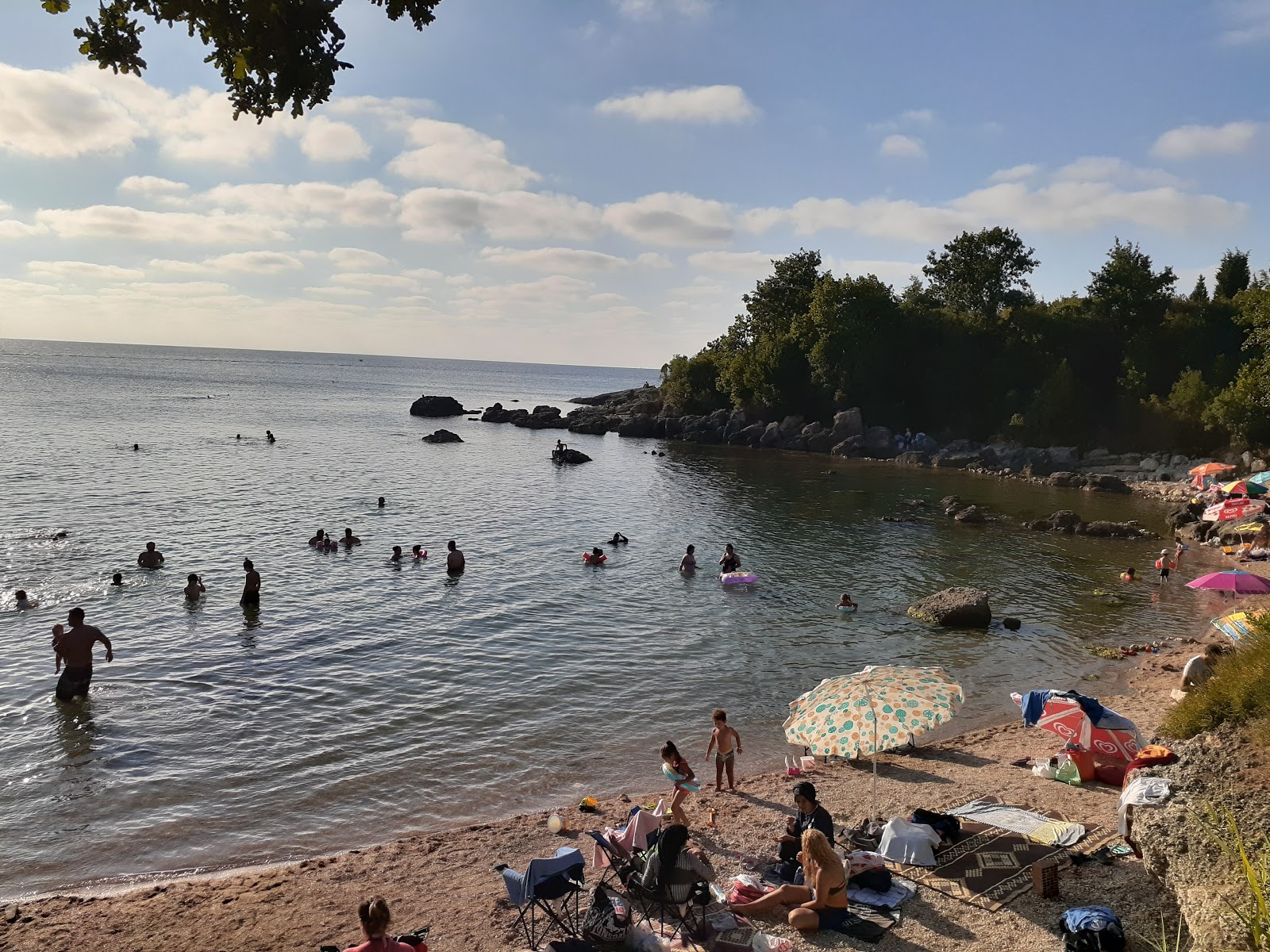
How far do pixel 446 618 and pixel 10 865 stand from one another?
13.2 meters

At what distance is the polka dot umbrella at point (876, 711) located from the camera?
456 inches

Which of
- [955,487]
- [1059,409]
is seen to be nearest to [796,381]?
[1059,409]

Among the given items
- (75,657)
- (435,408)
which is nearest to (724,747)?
(75,657)

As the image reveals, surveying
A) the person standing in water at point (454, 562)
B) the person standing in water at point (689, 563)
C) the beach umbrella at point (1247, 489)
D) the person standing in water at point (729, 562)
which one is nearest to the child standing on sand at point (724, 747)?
the person standing in water at point (729, 562)

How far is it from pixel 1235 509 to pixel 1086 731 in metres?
29.2

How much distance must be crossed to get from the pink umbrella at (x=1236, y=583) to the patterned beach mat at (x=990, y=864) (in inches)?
608

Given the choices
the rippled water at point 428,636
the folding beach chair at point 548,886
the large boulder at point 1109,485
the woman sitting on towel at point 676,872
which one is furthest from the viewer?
the large boulder at point 1109,485

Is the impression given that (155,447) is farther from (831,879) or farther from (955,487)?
(831,879)

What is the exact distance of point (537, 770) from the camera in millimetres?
15008

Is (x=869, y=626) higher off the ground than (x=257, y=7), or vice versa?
(x=257, y=7)

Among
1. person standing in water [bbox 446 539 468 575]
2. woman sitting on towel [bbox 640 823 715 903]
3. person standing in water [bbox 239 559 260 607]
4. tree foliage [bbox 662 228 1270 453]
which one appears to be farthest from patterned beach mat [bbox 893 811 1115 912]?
tree foliage [bbox 662 228 1270 453]

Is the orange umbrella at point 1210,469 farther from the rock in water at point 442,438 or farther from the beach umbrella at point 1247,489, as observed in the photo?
the rock in water at point 442,438

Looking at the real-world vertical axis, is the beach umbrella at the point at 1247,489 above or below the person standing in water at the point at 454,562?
above

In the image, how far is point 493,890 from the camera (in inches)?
419
